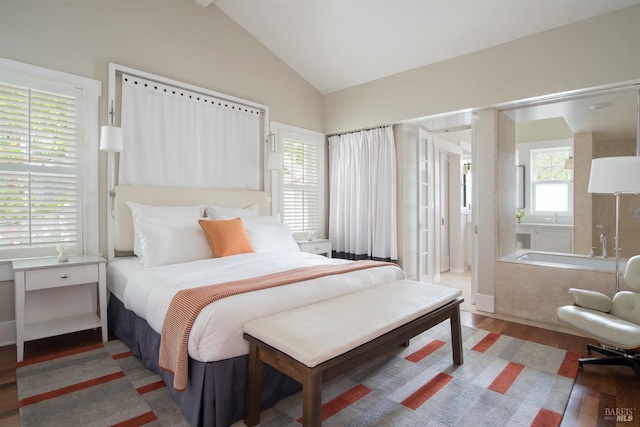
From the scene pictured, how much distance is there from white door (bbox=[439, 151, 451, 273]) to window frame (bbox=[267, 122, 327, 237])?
2.02m

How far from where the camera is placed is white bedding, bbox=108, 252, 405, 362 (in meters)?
1.71

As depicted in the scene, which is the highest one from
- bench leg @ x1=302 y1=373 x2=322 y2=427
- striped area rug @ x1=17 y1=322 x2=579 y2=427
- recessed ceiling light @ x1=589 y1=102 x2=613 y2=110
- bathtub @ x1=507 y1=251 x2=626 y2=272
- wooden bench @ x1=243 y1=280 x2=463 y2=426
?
recessed ceiling light @ x1=589 y1=102 x2=613 y2=110

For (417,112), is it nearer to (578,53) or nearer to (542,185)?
(578,53)

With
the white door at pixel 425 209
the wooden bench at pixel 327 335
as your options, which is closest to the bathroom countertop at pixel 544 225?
the white door at pixel 425 209

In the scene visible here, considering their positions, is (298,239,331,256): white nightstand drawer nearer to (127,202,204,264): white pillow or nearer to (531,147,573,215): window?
(127,202,204,264): white pillow

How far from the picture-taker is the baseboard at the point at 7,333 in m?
2.71

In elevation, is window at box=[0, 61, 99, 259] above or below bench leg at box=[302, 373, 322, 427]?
above

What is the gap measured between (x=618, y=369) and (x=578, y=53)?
264 cm

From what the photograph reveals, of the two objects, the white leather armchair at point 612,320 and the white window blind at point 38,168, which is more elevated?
the white window blind at point 38,168

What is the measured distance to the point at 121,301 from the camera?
2.80 metres

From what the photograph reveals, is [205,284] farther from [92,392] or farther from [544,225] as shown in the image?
[544,225]

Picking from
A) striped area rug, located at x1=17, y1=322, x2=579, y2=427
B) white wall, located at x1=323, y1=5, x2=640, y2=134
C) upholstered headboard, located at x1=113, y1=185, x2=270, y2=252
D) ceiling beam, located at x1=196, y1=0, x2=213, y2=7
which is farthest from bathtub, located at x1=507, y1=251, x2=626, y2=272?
ceiling beam, located at x1=196, y1=0, x2=213, y2=7

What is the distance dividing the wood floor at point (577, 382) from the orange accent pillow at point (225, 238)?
125cm

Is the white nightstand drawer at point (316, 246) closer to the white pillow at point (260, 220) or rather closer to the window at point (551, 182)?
the white pillow at point (260, 220)
